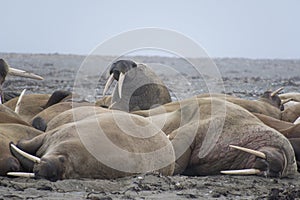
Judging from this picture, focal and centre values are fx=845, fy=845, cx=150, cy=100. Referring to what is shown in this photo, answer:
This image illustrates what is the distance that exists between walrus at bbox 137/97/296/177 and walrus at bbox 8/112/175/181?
20.4 inches

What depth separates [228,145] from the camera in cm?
757

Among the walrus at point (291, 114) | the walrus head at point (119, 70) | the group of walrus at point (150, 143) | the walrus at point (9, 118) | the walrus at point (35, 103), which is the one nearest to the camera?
the group of walrus at point (150, 143)

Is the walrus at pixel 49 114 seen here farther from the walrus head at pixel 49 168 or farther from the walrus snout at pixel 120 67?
the walrus head at pixel 49 168

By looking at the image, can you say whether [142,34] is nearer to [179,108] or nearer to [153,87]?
[179,108]

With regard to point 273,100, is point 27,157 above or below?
below

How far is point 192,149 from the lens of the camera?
7.67 meters

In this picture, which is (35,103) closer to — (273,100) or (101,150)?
(273,100)

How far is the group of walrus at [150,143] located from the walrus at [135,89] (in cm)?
120

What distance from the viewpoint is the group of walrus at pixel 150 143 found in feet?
21.1

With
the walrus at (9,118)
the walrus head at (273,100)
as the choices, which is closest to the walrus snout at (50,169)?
the walrus at (9,118)

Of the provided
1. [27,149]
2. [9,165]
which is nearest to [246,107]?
[27,149]

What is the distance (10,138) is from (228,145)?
193 centimetres

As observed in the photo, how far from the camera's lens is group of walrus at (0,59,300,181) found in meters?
6.44

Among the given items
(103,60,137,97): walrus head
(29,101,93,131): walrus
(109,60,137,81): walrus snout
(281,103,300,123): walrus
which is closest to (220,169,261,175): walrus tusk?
(29,101,93,131): walrus
